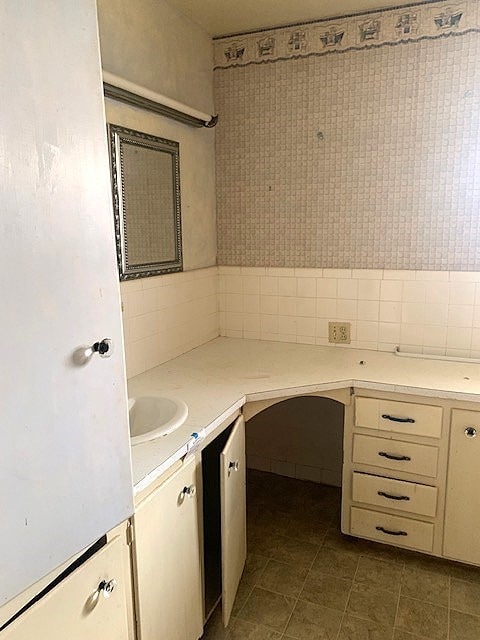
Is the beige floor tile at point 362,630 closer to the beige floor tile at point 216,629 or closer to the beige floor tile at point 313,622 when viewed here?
the beige floor tile at point 313,622

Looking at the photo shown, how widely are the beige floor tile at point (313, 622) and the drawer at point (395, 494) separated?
1.60ft

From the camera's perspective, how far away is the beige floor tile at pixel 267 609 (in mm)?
1875

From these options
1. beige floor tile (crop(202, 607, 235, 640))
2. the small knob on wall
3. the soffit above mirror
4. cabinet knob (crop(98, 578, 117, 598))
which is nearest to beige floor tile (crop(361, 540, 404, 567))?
beige floor tile (crop(202, 607, 235, 640))

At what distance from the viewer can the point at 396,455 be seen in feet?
6.96

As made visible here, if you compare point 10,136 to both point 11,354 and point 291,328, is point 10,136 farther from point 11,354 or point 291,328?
point 291,328

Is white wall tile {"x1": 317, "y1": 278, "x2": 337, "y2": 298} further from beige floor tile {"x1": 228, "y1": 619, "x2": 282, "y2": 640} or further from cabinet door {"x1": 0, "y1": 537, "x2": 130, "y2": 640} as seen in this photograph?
cabinet door {"x1": 0, "y1": 537, "x2": 130, "y2": 640}

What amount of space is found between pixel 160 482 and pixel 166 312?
1.09 metres

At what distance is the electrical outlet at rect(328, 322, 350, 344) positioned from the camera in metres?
2.62

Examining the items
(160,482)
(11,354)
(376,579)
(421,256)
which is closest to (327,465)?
(376,579)

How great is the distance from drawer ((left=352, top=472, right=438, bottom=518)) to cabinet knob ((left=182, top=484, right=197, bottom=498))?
0.90 metres

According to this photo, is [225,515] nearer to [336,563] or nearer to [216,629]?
[216,629]

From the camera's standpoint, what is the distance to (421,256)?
8.00 ft

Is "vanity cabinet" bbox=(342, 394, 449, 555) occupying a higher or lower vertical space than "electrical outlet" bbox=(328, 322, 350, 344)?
lower

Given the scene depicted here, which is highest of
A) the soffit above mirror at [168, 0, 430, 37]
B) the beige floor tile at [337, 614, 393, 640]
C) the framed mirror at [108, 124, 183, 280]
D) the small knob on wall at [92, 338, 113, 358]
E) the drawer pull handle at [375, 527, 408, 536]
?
the soffit above mirror at [168, 0, 430, 37]
